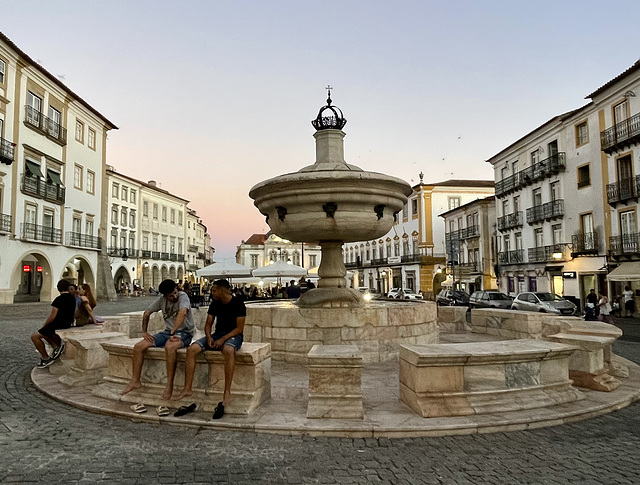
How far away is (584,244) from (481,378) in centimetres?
2617

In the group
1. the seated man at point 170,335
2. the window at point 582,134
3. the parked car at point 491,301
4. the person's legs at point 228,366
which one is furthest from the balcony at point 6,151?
the window at point 582,134

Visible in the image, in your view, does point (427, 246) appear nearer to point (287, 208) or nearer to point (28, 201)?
point (28, 201)

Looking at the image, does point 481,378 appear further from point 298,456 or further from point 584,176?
point 584,176

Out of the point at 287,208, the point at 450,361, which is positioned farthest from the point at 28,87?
the point at 450,361

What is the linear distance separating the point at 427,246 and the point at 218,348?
47929 mm

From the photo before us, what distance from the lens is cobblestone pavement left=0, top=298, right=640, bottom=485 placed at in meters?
3.37

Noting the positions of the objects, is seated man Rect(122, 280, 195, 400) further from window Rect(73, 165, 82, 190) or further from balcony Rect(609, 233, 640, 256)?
window Rect(73, 165, 82, 190)

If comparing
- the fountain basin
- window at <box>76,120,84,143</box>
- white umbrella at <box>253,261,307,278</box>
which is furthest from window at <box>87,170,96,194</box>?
the fountain basin

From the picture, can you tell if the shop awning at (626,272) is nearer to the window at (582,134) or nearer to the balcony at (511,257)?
the window at (582,134)

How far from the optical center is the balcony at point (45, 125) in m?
26.0

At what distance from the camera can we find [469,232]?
140ft

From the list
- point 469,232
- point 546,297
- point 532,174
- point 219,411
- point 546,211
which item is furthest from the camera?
point 469,232

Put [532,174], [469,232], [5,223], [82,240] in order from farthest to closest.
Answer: [469,232], [532,174], [82,240], [5,223]

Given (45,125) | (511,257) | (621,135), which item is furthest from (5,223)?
(511,257)
